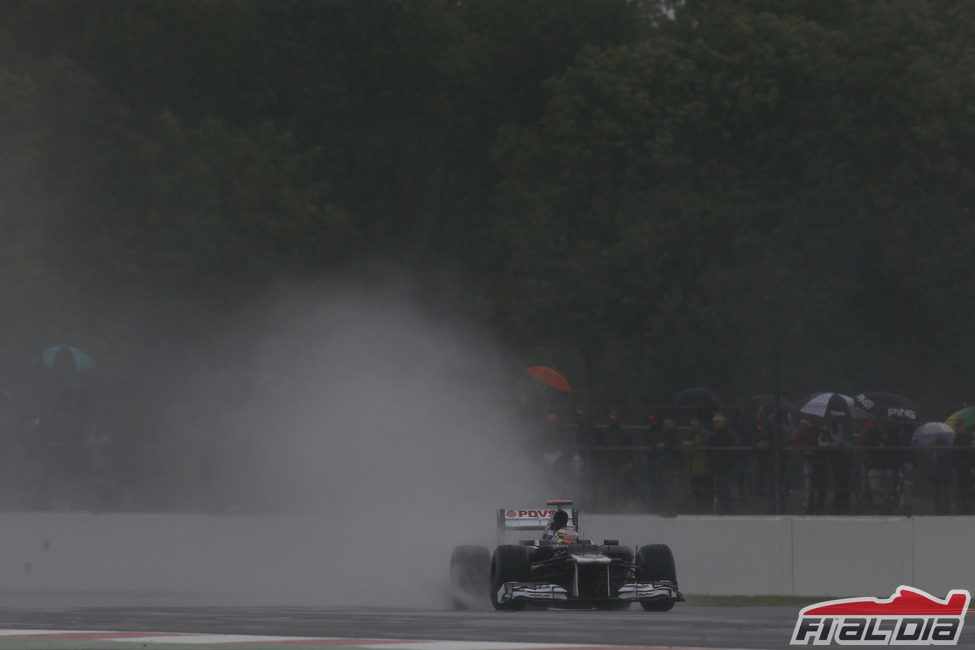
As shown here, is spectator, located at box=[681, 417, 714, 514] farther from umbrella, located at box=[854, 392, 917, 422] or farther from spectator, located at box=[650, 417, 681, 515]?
umbrella, located at box=[854, 392, 917, 422]

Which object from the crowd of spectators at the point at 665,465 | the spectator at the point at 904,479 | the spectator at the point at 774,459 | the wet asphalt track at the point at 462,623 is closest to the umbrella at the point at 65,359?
the crowd of spectators at the point at 665,465

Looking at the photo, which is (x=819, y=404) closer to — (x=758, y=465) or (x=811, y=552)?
(x=758, y=465)

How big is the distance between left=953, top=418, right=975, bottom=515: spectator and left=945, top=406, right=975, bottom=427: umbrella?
0.04 metres

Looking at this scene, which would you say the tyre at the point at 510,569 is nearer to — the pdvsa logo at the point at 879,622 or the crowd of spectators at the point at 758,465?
the crowd of spectators at the point at 758,465

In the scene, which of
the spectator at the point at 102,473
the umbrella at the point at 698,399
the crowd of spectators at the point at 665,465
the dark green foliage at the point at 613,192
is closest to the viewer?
the crowd of spectators at the point at 665,465

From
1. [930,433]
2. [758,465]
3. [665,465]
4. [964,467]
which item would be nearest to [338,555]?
[665,465]

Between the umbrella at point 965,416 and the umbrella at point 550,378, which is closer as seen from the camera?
the umbrella at point 965,416

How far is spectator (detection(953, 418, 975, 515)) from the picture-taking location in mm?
15836

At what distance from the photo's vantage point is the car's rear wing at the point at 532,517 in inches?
571

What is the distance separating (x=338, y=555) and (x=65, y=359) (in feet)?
16.8

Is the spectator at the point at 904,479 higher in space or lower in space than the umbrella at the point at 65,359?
lower

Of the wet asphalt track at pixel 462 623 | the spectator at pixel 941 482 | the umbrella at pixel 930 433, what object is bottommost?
the wet asphalt track at pixel 462 623

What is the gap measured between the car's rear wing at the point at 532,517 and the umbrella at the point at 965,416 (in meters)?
3.78

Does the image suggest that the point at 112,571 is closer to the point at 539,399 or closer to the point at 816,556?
the point at 539,399
